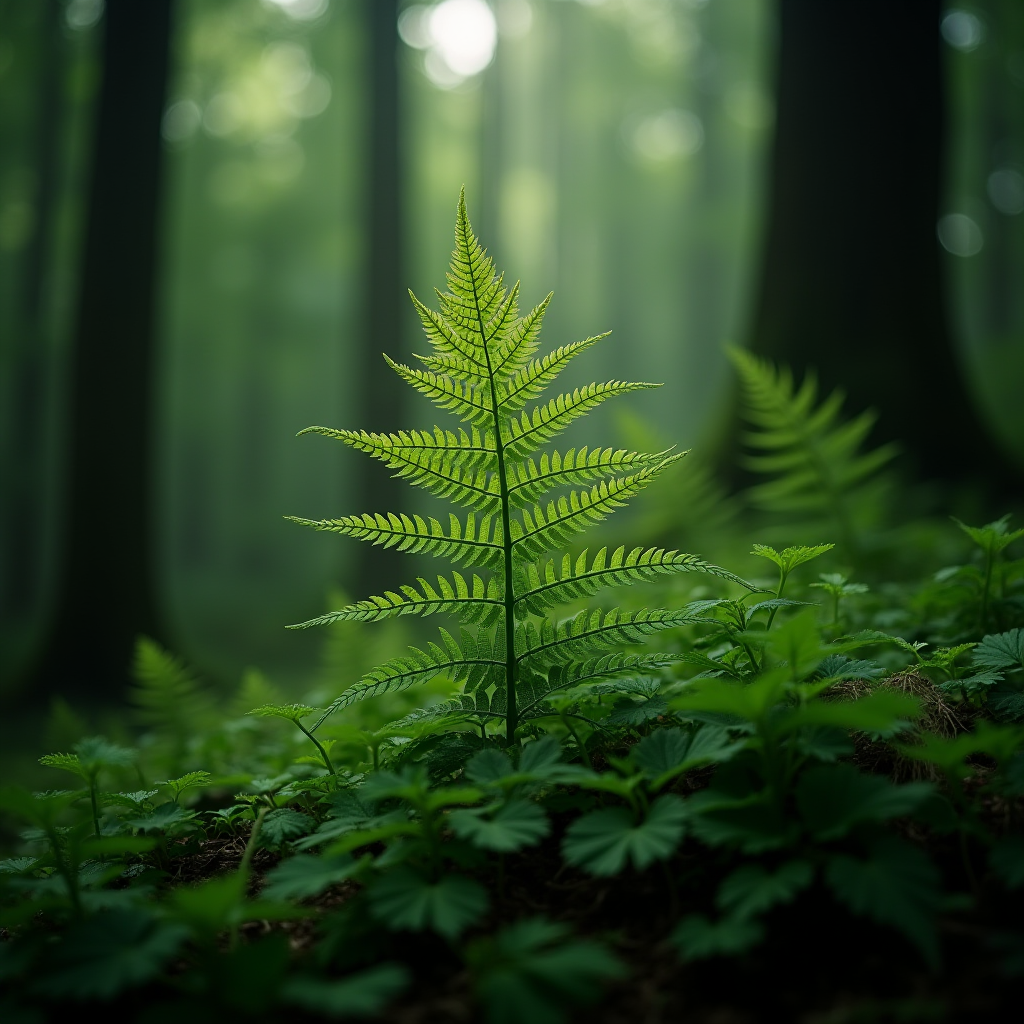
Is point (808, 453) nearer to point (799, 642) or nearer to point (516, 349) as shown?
point (516, 349)

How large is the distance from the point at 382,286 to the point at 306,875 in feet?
28.4

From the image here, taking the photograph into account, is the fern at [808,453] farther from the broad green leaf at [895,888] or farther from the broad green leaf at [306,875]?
the broad green leaf at [306,875]

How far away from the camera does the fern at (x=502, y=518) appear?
1736 millimetres

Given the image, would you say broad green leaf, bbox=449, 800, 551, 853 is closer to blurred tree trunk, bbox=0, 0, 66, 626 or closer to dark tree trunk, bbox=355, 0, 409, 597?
dark tree trunk, bbox=355, 0, 409, 597

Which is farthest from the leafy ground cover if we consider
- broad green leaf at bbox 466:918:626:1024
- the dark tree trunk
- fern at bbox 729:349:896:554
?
the dark tree trunk

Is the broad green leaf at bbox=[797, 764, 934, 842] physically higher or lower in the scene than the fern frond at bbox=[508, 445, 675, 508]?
lower

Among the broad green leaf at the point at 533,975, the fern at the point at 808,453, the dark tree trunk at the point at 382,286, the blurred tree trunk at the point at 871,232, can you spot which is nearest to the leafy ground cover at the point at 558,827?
the broad green leaf at the point at 533,975

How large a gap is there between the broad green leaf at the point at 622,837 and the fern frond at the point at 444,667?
48 cm

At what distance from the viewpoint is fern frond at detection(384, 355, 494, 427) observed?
69.1 inches

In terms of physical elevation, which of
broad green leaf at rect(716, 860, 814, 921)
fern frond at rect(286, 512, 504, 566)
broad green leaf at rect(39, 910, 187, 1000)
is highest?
fern frond at rect(286, 512, 504, 566)

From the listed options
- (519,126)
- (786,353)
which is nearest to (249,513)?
(519,126)

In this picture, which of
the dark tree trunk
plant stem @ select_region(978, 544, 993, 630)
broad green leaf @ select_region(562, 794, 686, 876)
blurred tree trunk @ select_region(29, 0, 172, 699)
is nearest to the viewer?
broad green leaf @ select_region(562, 794, 686, 876)

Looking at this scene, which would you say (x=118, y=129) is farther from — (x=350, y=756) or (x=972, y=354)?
(x=972, y=354)

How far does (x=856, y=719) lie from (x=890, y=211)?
5004mm
